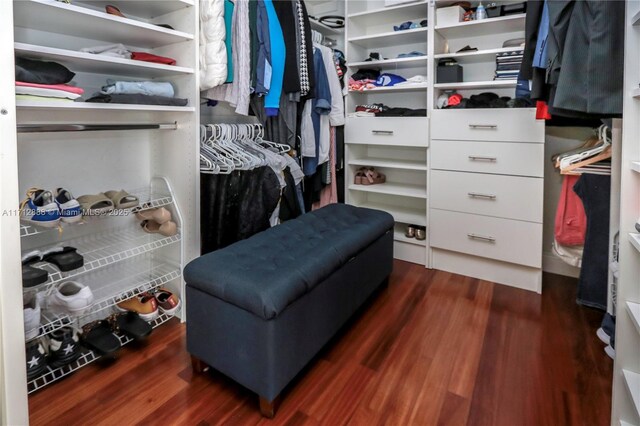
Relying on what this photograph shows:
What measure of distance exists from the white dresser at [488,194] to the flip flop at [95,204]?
202cm

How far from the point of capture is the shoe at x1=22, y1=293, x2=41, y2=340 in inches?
58.5

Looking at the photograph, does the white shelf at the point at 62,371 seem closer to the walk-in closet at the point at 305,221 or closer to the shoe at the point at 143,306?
the walk-in closet at the point at 305,221

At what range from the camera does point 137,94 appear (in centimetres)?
172

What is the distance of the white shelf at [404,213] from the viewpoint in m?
3.08

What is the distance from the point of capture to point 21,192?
1.72m

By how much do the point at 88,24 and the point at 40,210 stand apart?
779 mm

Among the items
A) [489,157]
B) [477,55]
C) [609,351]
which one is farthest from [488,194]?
[609,351]

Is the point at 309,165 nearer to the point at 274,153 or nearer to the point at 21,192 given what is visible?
the point at 274,153

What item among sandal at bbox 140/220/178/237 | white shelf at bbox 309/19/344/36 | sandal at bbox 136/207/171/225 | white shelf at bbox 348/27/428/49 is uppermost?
white shelf at bbox 309/19/344/36

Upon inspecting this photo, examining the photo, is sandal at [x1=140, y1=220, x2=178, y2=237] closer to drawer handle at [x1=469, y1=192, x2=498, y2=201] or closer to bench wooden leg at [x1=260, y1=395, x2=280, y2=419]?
Answer: bench wooden leg at [x1=260, y1=395, x2=280, y2=419]

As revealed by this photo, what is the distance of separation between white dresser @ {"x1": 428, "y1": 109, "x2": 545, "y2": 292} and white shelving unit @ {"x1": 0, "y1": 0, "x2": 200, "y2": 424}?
1.64 meters

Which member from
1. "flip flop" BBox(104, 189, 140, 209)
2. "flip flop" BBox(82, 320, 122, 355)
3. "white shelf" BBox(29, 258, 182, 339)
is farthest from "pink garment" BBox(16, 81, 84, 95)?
"flip flop" BBox(82, 320, 122, 355)

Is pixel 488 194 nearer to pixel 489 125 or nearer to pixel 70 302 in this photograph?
pixel 489 125

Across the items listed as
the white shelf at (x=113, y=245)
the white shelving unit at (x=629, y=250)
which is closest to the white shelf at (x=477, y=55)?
the white shelving unit at (x=629, y=250)
